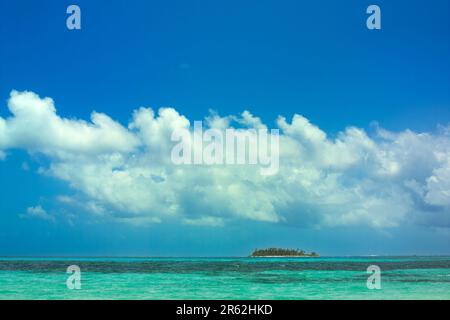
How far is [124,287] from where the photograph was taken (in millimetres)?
34656
